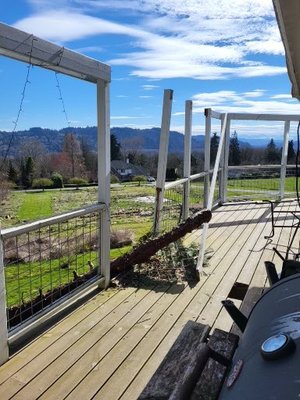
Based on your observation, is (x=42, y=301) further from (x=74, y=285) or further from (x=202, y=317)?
(x=202, y=317)

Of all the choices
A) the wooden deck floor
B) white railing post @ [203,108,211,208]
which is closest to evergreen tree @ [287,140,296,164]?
white railing post @ [203,108,211,208]

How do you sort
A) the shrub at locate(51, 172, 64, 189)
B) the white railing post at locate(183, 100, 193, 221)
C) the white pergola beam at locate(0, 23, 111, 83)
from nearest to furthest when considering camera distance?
1. the white pergola beam at locate(0, 23, 111, 83)
2. the shrub at locate(51, 172, 64, 189)
3. the white railing post at locate(183, 100, 193, 221)

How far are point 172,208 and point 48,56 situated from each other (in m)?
3.55

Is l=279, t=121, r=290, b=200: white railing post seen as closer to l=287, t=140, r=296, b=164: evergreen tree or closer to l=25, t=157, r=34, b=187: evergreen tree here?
l=287, t=140, r=296, b=164: evergreen tree

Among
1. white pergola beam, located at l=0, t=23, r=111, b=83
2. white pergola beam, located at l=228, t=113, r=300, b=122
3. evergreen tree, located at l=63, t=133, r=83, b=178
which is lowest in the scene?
evergreen tree, located at l=63, t=133, r=83, b=178

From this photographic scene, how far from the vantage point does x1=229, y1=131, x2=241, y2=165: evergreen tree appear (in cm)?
931

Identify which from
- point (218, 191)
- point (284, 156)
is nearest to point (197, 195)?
point (218, 191)

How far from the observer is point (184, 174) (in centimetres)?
627

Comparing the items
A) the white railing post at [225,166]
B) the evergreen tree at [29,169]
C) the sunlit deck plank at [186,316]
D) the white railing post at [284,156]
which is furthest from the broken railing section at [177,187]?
the evergreen tree at [29,169]

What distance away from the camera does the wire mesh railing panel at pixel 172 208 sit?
5.32 m

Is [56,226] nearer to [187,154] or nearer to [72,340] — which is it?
[72,340]

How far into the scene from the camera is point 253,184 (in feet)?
30.1

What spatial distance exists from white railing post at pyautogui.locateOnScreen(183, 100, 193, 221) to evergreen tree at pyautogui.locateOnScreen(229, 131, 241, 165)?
9.83ft

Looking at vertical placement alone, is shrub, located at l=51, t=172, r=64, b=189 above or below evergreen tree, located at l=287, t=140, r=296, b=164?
below
